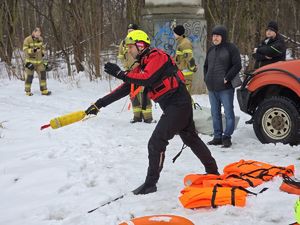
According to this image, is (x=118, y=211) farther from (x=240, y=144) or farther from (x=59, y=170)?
(x=240, y=144)

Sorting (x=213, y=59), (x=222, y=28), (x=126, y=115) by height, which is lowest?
(x=126, y=115)

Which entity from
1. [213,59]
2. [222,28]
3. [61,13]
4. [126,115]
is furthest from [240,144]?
[61,13]

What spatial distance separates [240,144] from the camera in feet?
22.9

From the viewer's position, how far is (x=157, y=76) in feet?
15.1

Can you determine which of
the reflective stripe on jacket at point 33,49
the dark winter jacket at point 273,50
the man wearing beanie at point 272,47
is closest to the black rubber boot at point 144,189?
the man wearing beanie at point 272,47

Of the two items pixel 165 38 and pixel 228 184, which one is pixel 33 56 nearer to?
pixel 165 38

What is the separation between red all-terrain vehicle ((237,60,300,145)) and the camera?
20.5ft

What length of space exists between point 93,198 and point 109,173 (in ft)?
2.93

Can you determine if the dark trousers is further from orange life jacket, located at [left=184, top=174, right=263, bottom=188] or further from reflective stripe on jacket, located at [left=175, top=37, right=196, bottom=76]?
reflective stripe on jacket, located at [left=175, top=37, right=196, bottom=76]

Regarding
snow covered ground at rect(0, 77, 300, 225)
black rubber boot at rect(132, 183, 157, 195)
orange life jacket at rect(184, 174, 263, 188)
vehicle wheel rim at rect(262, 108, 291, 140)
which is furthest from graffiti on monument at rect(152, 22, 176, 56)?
orange life jacket at rect(184, 174, 263, 188)

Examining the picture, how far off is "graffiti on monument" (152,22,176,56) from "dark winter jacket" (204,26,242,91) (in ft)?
15.4

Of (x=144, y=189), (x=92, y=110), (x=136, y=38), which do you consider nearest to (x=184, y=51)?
(x=136, y=38)

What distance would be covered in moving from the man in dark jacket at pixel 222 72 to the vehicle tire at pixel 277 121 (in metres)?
0.46

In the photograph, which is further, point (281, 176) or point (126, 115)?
point (126, 115)
